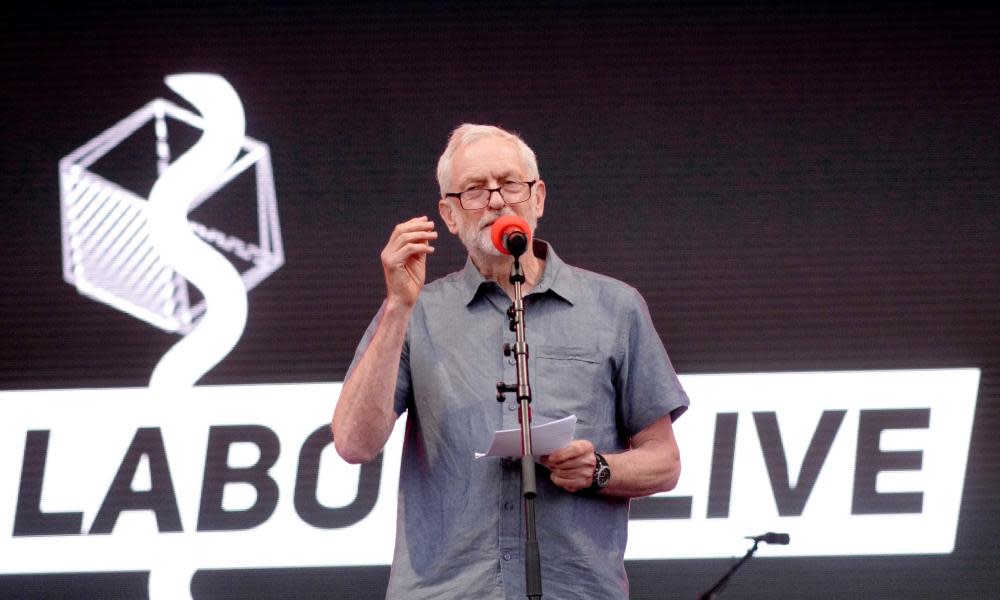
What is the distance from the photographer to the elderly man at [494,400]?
6.67ft

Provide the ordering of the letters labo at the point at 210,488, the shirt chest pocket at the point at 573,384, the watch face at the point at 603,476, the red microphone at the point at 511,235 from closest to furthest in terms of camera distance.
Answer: the red microphone at the point at 511,235 → the watch face at the point at 603,476 → the shirt chest pocket at the point at 573,384 → the letters labo at the point at 210,488

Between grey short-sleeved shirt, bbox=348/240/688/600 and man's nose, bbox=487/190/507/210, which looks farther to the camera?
man's nose, bbox=487/190/507/210

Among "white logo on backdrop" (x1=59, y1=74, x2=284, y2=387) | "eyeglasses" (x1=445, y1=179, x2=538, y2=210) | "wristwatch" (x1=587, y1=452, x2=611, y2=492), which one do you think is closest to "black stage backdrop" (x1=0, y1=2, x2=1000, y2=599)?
"white logo on backdrop" (x1=59, y1=74, x2=284, y2=387)

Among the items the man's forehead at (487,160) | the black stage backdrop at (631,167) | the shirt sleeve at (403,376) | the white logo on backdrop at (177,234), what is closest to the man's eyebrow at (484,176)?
the man's forehead at (487,160)

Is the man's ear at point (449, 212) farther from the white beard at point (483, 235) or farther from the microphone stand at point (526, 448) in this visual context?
the microphone stand at point (526, 448)

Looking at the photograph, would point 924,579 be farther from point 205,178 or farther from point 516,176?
point 205,178

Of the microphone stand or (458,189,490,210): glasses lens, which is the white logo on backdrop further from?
the microphone stand

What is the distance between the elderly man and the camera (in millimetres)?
2033

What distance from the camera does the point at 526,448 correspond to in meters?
1.84

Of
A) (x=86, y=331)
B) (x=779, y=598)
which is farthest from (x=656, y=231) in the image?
(x=86, y=331)

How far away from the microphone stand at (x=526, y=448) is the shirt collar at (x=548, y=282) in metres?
0.31

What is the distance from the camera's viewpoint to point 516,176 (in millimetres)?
2221

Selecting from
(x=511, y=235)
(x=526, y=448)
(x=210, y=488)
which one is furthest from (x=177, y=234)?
(x=526, y=448)

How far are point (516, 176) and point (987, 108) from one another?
6.96ft
